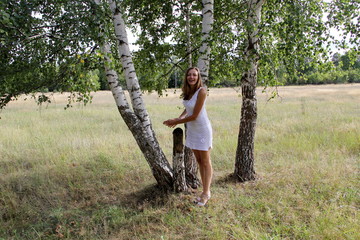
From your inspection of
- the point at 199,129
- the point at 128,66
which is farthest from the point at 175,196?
the point at 128,66

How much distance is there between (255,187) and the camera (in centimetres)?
510

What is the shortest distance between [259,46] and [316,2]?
125 centimetres

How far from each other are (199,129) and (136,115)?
1396 millimetres

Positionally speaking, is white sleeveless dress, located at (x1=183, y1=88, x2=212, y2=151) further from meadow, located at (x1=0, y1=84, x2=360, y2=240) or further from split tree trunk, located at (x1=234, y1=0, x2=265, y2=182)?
split tree trunk, located at (x1=234, y1=0, x2=265, y2=182)

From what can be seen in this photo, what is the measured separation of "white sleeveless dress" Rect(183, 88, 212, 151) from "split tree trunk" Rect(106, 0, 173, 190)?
1.03 meters

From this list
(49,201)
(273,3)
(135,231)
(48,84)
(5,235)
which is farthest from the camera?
(49,201)

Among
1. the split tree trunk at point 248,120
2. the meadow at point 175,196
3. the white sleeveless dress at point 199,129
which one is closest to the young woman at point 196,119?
the white sleeveless dress at point 199,129

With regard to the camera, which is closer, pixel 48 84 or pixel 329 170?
pixel 48 84

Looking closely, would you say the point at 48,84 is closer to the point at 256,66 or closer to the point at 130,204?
the point at 130,204

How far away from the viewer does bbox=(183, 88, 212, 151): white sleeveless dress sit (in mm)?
3914

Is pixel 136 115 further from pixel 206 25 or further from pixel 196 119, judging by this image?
pixel 206 25

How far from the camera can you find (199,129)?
396 centimetres

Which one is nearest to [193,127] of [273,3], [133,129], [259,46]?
[133,129]

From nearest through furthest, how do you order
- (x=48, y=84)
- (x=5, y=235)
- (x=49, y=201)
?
1. (x=5, y=235)
2. (x=48, y=84)
3. (x=49, y=201)
